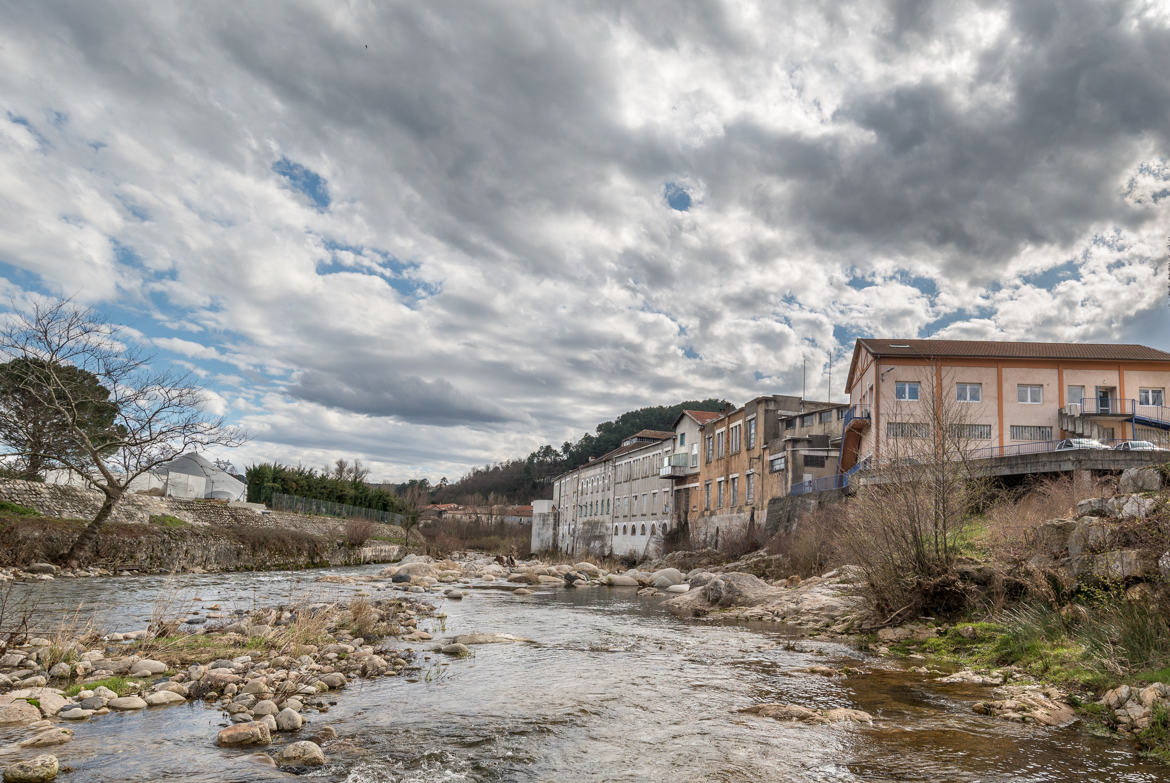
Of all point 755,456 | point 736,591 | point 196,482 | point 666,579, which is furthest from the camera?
point 196,482

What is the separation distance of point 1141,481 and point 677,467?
1730 inches

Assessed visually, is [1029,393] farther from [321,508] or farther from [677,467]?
[321,508]

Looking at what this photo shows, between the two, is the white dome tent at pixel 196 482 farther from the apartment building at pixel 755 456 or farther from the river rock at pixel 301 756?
the river rock at pixel 301 756

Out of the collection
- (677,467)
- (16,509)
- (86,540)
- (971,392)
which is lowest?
(86,540)

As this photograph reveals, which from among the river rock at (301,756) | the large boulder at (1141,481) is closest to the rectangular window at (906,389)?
the large boulder at (1141,481)

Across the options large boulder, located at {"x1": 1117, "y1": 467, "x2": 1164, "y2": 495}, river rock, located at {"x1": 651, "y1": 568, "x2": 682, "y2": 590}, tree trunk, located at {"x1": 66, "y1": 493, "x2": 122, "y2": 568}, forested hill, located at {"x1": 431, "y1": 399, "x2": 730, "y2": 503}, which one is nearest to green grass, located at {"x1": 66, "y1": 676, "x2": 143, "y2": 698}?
large boulder, located at {"x1": 1117, "y1": 467, "x2": 1164, "y2": 495}

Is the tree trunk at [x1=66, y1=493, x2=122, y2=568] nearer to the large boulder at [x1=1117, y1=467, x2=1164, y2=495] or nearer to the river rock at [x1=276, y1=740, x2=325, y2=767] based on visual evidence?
the river rock at [x1=276, y1=740, x2=325, y2=767]

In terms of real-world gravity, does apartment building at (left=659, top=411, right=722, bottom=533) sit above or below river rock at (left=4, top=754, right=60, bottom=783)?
above

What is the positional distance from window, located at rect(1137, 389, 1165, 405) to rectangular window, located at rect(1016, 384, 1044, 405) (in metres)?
5.70

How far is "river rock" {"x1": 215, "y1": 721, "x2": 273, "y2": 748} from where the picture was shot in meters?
6.32

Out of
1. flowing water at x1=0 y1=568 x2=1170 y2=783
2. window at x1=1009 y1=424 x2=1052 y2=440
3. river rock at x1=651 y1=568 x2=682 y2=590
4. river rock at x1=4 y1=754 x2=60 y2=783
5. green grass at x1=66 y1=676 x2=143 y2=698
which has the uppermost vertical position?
window at x1=1009 y1=424 x2=1052 y2=440

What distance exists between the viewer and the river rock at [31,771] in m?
5.09

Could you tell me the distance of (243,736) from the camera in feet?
20.9

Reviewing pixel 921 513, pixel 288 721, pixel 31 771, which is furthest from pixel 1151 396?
pixel 31 771
